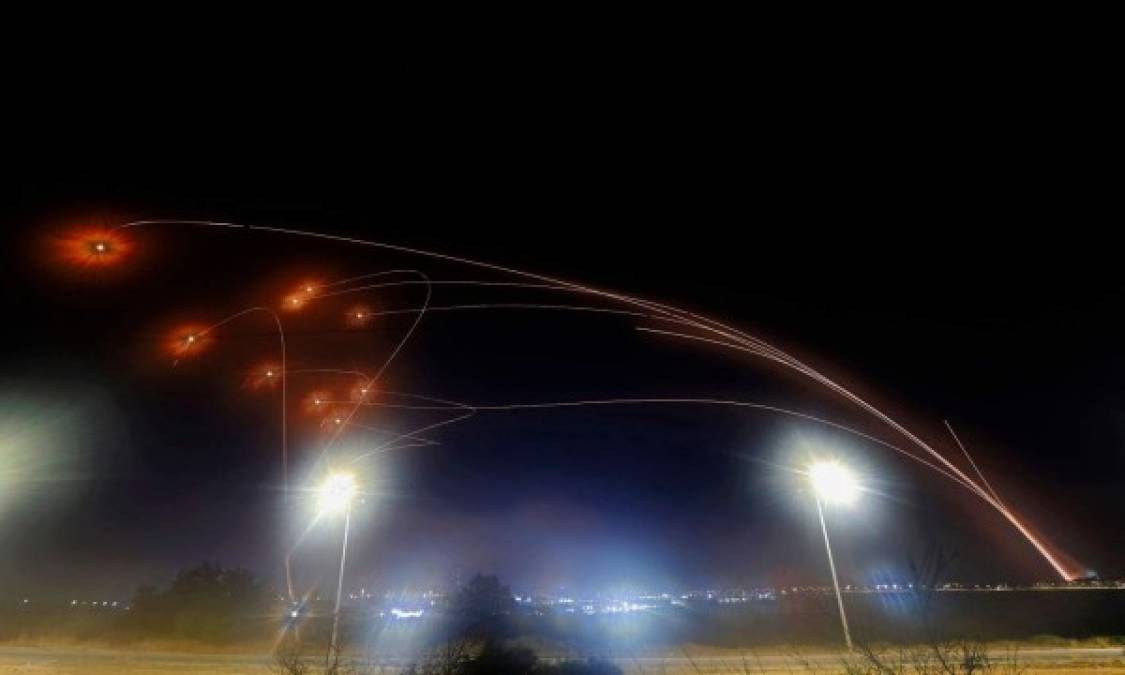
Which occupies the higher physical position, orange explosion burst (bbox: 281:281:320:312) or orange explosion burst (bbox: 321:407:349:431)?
orange explosion burst (bbox: 281:281:320:312)

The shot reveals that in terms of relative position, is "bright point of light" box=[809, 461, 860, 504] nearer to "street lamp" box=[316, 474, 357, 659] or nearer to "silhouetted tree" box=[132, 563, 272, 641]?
"street lamp" box=[316, 474, 357, 659]

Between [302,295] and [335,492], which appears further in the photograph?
[335,492]

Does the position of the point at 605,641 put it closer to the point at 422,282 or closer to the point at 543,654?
the point at 543,654

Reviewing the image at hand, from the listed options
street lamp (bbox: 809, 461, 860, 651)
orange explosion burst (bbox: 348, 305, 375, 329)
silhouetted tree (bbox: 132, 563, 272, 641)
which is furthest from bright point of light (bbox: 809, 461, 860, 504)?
silhouetted tree (bbox: 132, 563, 272, 641)

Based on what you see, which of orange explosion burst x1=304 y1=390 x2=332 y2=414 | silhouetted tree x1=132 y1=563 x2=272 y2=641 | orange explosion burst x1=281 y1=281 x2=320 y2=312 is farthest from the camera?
silhouetted tree x1=132 y1=563 x2=272 y2=641

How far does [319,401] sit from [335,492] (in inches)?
157

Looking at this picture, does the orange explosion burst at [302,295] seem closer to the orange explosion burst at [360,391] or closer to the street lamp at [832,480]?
the orange explosion burst at [360,391]

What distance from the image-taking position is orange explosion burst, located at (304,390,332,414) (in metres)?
23.4

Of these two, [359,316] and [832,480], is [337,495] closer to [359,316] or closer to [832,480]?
[359,316]

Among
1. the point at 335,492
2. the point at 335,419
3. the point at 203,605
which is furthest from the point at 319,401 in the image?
the point at 203,605

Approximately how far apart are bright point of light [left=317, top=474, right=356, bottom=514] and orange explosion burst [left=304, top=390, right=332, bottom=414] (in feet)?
10.2

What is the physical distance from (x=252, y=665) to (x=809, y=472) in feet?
93.9

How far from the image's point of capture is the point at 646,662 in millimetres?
29547

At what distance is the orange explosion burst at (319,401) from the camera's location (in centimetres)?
2341
